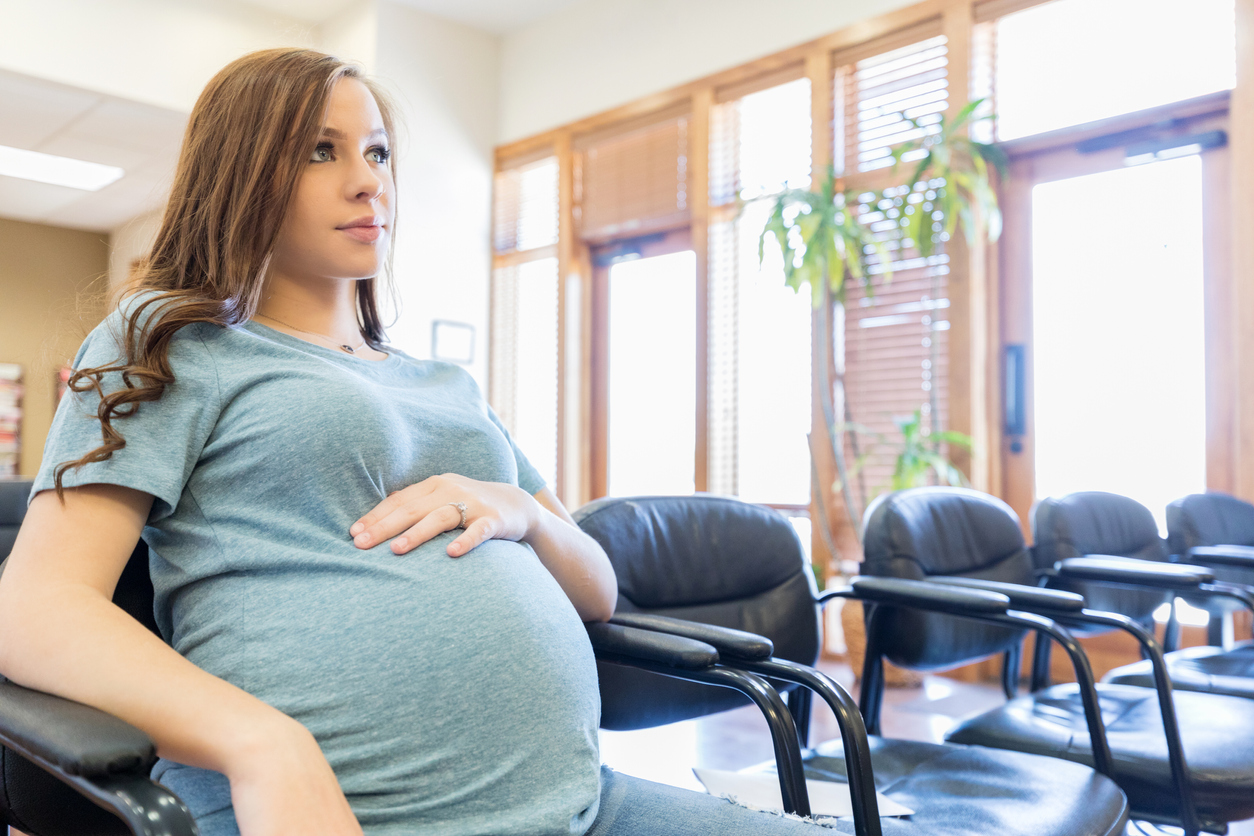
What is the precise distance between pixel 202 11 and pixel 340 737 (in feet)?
16.7

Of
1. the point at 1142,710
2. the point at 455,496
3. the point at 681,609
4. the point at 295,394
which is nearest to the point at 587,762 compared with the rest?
the point at 455,496

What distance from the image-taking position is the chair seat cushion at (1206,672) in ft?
6.23

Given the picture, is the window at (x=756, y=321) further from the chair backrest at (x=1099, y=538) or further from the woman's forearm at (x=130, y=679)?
the woman's forearm at (x=130, y=679)

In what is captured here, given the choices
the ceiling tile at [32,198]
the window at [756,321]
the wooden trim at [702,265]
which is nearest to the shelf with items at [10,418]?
the ceiling tile at [32,198]

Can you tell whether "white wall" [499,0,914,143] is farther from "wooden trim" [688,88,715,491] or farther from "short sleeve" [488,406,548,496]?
"short sleeve" [488,406,548,496]

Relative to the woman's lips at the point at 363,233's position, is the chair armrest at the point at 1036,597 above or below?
below

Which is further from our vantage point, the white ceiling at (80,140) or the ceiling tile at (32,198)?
the ceiling tile at (32,198)

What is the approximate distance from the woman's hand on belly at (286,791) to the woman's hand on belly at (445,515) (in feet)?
0.76

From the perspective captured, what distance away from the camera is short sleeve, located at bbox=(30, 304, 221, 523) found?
0.83 meters

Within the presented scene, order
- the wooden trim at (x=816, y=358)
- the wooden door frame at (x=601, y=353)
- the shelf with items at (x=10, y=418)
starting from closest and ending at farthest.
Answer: the wooden trim at (x=816, y=358) < the wooden door frame at (x=601, y=353) < the shelf with items at (x=10, y=418)

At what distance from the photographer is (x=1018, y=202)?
155 inches

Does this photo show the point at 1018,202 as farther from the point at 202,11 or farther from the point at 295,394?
the point at 202,11

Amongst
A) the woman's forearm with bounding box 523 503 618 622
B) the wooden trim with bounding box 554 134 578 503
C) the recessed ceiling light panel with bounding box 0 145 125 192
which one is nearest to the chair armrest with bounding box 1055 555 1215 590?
the woman's forearm with bounding box 523 503 618 622

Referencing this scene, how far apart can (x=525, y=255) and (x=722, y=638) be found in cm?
478
